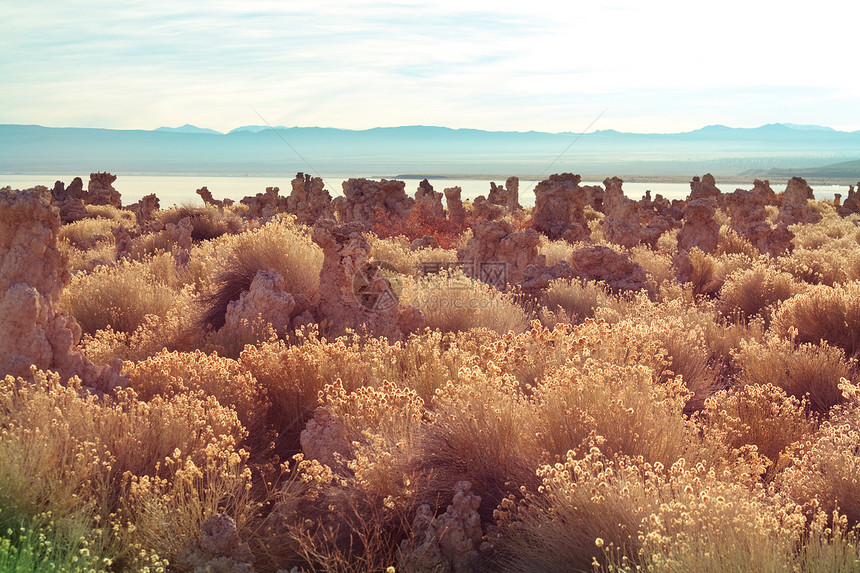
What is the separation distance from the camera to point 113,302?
8.78 m

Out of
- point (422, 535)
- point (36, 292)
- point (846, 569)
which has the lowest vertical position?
point (422, 535)

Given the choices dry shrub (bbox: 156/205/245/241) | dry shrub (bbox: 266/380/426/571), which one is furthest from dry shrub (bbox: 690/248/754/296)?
dry shrub (bbox: 156/205/245/241)

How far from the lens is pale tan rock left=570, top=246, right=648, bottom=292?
1166 centimetres

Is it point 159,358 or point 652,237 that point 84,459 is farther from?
point 652,237

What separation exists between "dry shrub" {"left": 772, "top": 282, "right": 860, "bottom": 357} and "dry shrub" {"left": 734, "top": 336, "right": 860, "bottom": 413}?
0.87 m

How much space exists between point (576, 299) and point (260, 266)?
4.43 m

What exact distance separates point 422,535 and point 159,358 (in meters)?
Result: 3.07

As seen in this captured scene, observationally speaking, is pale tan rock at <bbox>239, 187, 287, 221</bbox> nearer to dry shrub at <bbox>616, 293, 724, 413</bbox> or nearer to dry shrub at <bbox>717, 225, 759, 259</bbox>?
dry shrub at <bbox>717, 225, 759, 259</bbox>

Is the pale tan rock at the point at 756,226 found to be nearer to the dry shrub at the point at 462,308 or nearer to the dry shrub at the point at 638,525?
the dry shrub at the point at 462,308

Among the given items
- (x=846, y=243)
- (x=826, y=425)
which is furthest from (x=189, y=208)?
(x=826, y=425)

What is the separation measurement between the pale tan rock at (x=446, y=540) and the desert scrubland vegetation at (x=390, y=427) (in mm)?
13

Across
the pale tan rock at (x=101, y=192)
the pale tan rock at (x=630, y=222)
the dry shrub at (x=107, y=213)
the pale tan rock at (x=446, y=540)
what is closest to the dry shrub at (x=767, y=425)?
the pale tan rock at (x=446, y=540)

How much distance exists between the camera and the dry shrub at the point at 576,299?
386 inches

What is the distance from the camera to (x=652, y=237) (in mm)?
17969
